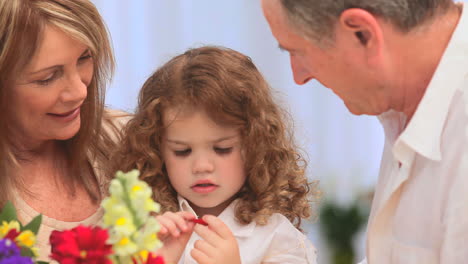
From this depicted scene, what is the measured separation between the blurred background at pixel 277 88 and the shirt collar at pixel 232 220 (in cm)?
227

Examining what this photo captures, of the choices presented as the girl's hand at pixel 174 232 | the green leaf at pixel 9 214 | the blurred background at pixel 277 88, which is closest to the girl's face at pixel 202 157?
the girl's hand at pixel 174 232

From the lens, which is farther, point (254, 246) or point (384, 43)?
point (254, 246)

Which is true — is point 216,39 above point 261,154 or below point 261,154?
below

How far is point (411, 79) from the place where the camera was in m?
1.58

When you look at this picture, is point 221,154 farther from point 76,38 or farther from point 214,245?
point 76,38

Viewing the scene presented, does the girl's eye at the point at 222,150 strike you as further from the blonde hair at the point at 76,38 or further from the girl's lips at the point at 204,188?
the blonde hair at the point at 76,38

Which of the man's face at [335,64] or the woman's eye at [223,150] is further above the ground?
the man's face at [335,64]

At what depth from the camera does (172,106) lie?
6.65ft

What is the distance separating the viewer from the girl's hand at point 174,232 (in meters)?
→ 1.79

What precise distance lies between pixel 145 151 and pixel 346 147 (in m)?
2.85

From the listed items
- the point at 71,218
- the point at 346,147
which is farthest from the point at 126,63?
the point at 71,218

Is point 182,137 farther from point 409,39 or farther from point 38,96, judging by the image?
point 409,39

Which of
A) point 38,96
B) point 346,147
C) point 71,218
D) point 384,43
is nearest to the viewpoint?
point 384,43

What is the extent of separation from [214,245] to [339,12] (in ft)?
2.22
